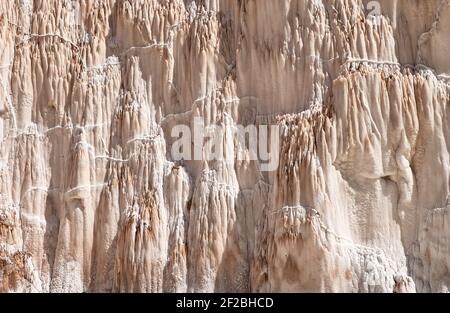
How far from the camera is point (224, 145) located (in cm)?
1239

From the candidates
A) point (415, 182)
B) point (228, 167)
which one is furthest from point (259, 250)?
point (415, 182)

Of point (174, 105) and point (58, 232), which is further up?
point (174, 105)

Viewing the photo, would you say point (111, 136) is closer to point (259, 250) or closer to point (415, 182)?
point (259, 250)

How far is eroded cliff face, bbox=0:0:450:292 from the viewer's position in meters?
11.5

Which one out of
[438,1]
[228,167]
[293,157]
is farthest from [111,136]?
[438,1]

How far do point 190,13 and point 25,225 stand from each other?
3.83 meters

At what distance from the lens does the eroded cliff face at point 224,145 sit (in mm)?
11539

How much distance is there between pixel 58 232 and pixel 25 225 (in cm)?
47
